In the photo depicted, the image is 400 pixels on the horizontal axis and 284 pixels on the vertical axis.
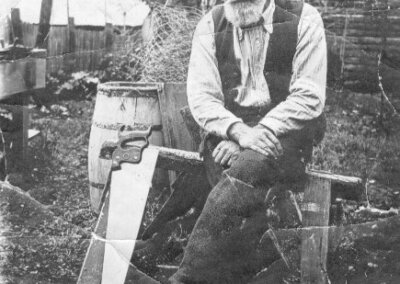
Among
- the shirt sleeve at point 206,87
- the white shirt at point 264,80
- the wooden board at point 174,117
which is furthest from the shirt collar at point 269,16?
the wooden board at point 174,117

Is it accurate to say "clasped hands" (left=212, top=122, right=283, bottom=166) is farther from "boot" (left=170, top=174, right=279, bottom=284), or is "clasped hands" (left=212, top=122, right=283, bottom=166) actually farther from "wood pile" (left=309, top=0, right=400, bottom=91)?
"wood pile" (left=309, top=0, right=400, bottom=91)

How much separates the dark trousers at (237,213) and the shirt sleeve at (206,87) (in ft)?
0.19

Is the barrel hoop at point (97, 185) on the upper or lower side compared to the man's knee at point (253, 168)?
lower

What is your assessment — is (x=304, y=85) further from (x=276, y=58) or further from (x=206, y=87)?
(x=206, y=87)

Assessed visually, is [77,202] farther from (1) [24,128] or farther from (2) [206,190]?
(2) [206,190]

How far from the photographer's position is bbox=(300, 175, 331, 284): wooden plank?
1.73 metres

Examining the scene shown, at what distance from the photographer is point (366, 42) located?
6.19ft

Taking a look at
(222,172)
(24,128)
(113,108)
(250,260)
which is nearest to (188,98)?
(222,172)

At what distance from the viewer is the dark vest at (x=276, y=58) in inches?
64.0

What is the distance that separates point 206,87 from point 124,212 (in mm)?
504

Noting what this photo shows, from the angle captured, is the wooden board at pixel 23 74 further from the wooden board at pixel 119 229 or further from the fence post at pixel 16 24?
the wooden board at pixel 119 229

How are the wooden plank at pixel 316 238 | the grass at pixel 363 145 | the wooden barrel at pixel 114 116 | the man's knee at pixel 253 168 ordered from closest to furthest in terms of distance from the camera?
the man's knee at pixel 253 168 < the wooden plank at pixel 316 238 < the grass at pixel 363 145 < the wooden barrel at pixel 114 116

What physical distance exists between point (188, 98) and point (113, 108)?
403 mm

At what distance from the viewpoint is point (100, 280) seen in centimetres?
173
